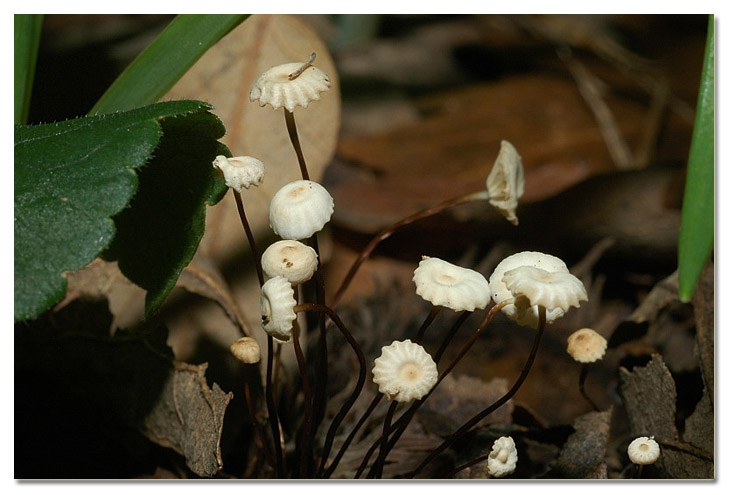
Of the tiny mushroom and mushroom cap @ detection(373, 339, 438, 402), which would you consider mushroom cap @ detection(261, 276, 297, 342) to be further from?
the tiny mushroom

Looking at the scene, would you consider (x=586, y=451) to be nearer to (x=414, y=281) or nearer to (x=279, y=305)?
(x=414, y=281)

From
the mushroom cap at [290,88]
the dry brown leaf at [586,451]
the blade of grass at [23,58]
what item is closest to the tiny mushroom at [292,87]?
the mushroom cap at [290,88]

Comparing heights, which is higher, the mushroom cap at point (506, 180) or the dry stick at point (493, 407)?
the mushroom cap at point (506, 180)

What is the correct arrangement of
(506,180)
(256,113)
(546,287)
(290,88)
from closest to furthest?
(546,287), (290,88), (506,180), (256,113)

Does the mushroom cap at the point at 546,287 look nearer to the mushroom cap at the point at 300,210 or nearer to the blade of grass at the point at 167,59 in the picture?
the mushroom cap at the point at 300,210

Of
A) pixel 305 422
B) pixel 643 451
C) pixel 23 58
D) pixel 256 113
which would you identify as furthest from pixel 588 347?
pixel 23 58
